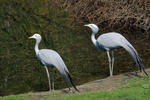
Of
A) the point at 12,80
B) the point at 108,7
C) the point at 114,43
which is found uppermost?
the point at 108,7

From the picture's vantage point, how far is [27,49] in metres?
15.6

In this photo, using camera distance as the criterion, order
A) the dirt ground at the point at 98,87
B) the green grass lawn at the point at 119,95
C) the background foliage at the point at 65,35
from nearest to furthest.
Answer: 1. the green grass lawn at the point at 119,95
2. the dirt ground at the point at 98,87
3. the background foliage at the point at 65,35

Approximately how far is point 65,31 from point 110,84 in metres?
8.71

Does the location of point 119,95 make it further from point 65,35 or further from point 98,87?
point 65,35

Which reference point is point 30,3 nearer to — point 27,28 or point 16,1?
point 16,1

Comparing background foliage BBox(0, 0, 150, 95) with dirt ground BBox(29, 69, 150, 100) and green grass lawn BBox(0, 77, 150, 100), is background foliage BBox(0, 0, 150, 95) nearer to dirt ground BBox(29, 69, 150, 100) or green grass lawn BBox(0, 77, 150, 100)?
dirt ground BBox(29, 69, 150, 100)

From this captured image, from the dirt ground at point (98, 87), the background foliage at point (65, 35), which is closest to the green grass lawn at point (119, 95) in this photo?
the dirt ground at point (98, 87)

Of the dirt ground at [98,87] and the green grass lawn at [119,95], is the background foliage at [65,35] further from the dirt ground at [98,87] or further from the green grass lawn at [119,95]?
the green grass lawn at [119,95]

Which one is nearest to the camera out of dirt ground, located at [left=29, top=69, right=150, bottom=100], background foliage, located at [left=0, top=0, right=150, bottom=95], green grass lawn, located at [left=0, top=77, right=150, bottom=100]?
green grass lawn, located at [left=0, top=77, right=150, bottom=100]

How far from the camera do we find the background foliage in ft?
42.3

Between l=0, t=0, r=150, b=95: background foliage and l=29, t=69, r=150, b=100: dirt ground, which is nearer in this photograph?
l=29, t=69, r=150, b=100: dirt ground

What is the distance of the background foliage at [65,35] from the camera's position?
12898 mm

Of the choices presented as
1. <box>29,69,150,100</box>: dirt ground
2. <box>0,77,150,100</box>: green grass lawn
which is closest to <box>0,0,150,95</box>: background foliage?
<box>29,69,150,100</box>: dirt ground

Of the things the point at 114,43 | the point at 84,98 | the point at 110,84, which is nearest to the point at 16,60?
the point at 114,43
